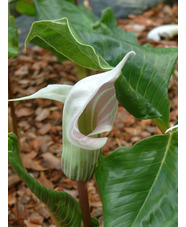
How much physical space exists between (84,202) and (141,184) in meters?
0.15

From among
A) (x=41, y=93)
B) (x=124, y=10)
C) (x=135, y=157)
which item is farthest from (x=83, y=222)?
(x=124, y=10)

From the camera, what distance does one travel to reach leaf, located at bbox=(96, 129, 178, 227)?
1.94 feet

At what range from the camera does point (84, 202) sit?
70cm

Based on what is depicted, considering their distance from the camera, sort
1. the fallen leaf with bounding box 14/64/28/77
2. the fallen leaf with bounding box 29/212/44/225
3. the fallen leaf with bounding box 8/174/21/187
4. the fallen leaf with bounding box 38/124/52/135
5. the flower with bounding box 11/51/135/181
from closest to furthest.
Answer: the flower with bounding box 11/51/135/181
the fallen leaf with bounding box 29/212/44/225
the fallen leaf with bounding box 8/174/21/187
the fallen leaf with bounding box 38/124/52/135
the fallen leaf with bounding box 14/64/28/77

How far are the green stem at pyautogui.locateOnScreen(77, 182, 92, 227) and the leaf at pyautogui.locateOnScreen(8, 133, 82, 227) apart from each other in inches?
1.0

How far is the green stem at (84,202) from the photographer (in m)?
0.69

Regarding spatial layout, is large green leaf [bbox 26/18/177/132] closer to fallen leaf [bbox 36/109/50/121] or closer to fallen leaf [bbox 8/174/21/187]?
fallen leaf [bbox 8/174/21/187]

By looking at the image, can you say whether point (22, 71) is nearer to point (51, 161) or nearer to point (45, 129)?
point (45, 129)

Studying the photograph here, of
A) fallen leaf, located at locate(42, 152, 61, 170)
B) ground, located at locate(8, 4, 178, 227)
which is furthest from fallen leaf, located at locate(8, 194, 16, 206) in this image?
fallen leaf, located at locate(42, 152, 61, 170)

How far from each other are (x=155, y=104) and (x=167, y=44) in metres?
1.07

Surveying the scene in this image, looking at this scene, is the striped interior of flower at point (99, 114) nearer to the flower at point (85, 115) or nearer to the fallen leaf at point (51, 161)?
the flower at point (85, 115)

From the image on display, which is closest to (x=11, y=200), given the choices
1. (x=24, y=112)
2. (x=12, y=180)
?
(x=12, y=180)
